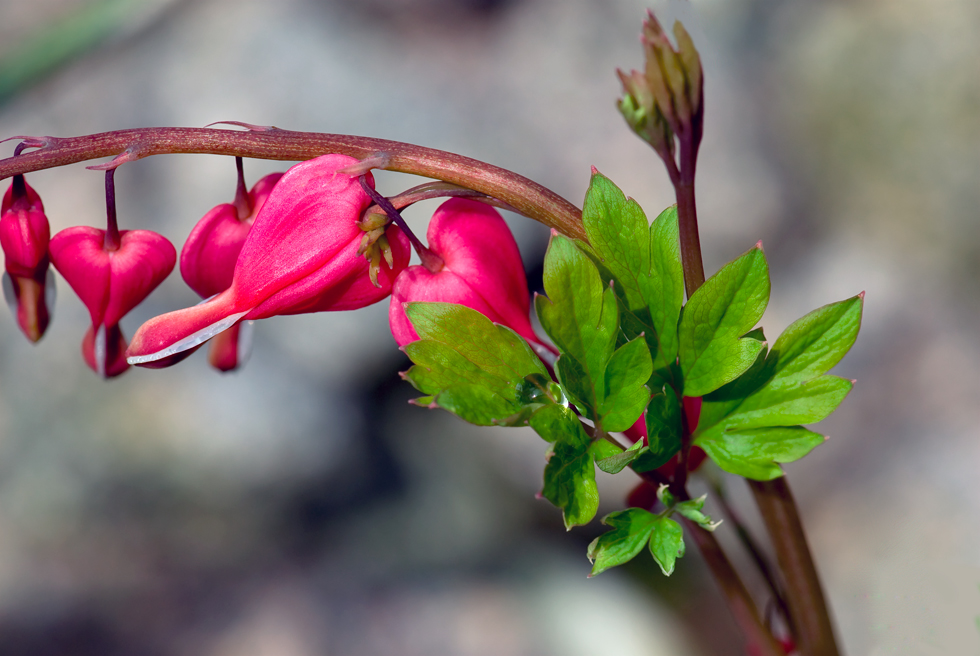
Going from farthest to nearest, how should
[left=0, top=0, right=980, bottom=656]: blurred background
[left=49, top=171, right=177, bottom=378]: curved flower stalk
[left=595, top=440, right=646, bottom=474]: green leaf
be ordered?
[left=0, top=0, right=980, bottom=656]: blurred background
[left=49, top=171, right=177, bottom=378]: curved flower stalk
[left=595, top=440, right=646, bottom=474]: green leaf

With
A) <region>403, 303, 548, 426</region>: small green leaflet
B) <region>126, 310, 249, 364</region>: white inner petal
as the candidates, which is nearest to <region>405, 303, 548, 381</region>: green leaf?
<region>403, 303, 548, 426</region>: small green leaflet

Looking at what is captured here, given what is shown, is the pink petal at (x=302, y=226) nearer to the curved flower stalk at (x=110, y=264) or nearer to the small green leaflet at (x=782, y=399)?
the curved flower stalk at (x=110, y=264)

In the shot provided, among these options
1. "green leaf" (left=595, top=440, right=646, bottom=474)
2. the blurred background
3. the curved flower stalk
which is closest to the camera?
"green leaf" (left=595, top=440, right=646, bottom=474)

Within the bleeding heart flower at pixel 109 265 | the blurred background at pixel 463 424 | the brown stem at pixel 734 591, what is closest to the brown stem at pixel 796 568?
the brown stem at pixel 734 591

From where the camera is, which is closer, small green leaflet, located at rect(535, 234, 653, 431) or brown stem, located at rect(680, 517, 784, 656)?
small green leaflet, located at rect(535, 234, 653, 431)

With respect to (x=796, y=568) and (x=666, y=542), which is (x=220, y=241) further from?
(x=796, y=568)

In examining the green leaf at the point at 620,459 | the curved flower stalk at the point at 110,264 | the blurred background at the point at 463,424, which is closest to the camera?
the green leaf at the point at 620,459

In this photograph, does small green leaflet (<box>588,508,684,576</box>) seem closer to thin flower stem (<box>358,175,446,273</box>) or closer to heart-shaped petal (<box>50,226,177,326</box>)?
thin flower stem (<box>358,175,446,273</box>)
